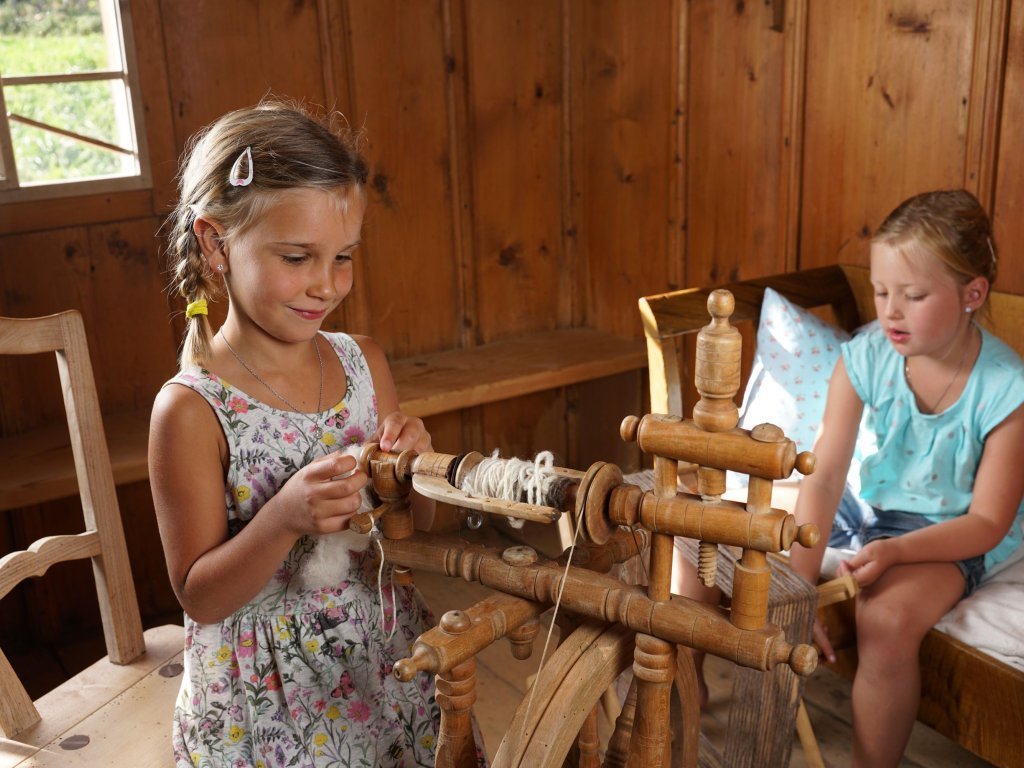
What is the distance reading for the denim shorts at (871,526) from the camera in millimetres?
1677

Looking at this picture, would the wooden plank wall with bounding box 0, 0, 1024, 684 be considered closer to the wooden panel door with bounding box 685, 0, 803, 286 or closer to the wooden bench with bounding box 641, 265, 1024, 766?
the wooden panel door with bounding box 685, 0, 803, 286

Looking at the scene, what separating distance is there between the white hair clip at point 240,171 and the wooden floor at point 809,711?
1261mm

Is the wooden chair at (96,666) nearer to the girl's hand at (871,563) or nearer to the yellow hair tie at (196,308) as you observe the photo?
the yellow hair tie at (196,308)

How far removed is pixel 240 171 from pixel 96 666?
2.41 feet

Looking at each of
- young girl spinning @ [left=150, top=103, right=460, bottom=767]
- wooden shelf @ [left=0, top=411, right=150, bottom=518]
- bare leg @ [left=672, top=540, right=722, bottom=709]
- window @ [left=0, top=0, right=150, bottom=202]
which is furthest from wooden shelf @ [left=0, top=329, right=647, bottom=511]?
young girl spinning @ [left=150, top=103, right=460, bottom=767]

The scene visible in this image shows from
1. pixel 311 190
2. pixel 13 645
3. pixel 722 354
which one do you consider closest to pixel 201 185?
pixel 311 190

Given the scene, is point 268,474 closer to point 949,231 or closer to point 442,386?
point 949,231

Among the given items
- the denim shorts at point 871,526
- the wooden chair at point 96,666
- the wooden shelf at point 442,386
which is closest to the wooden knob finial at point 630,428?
the wooden chair at point 96,666

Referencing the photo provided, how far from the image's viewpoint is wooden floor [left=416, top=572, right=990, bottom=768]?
75.9 inches

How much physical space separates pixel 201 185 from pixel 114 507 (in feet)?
1.61

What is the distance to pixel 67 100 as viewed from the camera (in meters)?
2.31

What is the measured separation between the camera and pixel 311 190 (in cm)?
109

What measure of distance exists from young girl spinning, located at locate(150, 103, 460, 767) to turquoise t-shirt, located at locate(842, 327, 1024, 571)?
996 mm

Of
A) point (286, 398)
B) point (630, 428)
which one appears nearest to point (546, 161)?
point (286, 398)
